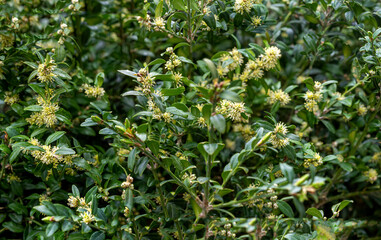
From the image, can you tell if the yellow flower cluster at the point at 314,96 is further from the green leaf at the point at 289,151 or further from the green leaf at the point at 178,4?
the green leaf at the point at 178,4

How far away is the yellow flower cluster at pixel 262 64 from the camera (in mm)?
1161

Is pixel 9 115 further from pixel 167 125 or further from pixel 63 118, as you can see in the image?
pixel 167 125

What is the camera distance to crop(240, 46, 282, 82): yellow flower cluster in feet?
3.81

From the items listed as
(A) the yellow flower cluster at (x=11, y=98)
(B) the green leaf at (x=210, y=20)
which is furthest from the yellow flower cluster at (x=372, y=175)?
(A) the yellow flower cluster at (x=11, y=98)

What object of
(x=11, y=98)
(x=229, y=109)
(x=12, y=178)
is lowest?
(x=12, y=178)

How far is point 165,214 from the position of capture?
0.98 m

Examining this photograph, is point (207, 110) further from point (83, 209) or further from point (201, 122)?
point (83, 209)

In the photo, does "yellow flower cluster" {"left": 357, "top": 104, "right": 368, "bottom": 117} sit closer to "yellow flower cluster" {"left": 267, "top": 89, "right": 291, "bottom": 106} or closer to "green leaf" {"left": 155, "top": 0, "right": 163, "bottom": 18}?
"yellow flower cluster" {"left": 267, "top": 89, "right": 291, "bottom": 106}

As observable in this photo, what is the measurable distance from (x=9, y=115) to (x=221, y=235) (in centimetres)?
80

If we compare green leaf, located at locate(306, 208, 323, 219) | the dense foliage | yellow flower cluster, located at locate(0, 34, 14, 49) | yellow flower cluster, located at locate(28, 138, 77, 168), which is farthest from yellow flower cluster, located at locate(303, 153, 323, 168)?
yellow flower cluster, located at locate(0, 34, 14, 49)

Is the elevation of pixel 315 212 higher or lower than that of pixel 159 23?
lower

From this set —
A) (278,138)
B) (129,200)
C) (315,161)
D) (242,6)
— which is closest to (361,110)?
(315,161)

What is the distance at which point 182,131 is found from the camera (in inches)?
42.1

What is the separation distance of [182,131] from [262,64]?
0.34 metres
